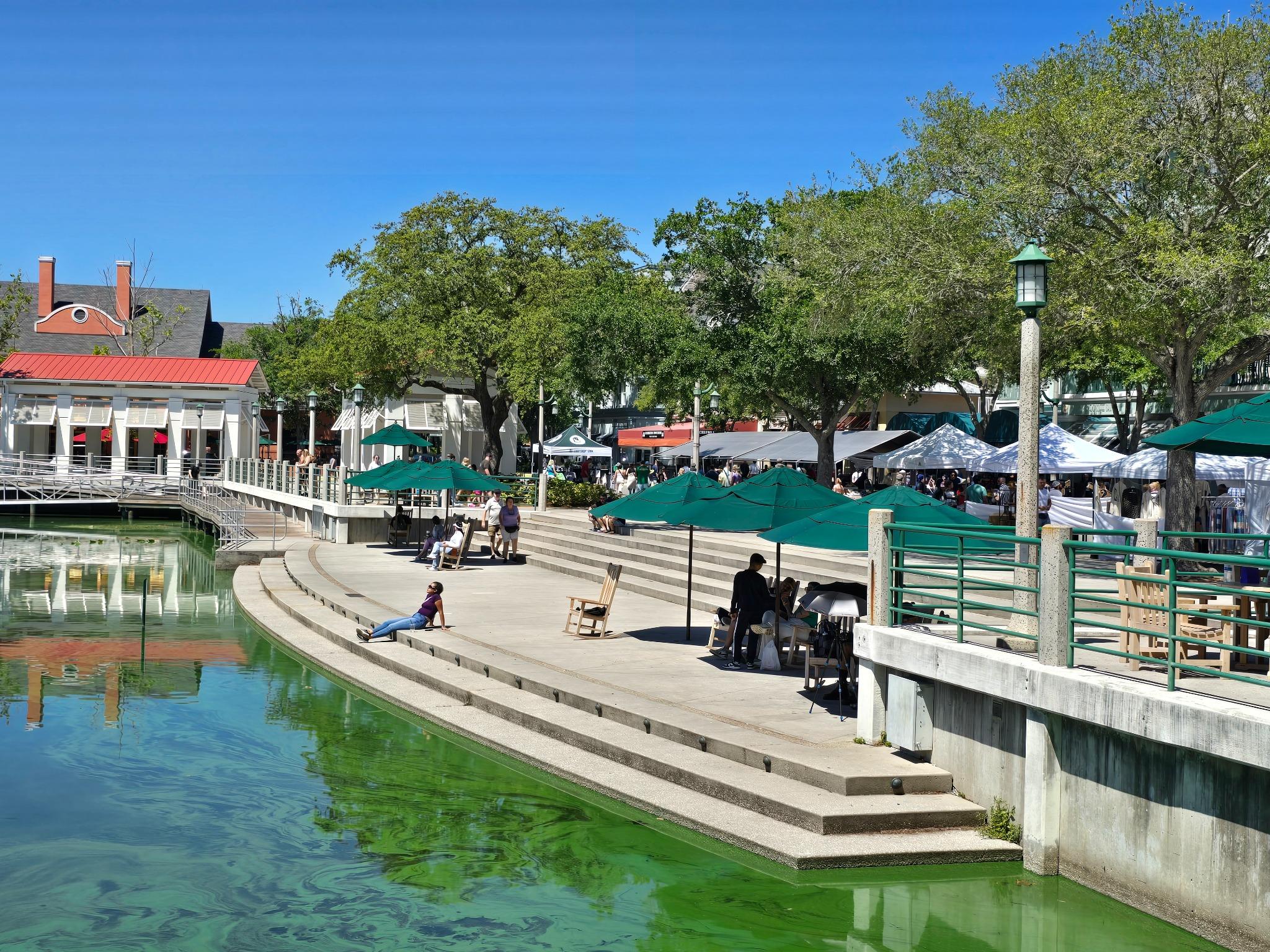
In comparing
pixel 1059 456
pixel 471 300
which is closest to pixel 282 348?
pixel 471 300

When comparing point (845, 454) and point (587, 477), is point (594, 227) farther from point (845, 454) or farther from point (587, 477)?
point (845, 454)

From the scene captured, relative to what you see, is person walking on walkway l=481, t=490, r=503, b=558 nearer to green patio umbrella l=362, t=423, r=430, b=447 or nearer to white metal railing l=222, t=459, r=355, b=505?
green patio umbrella l=362, t=423, r=430, b=447

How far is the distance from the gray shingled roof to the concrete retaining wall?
3010 inches

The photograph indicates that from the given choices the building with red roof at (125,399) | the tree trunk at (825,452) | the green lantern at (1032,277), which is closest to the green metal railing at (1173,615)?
the green lantern at (1032,277)

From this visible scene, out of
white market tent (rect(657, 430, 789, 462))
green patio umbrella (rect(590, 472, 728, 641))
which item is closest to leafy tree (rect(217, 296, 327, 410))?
white market tent (rect(657, 430, 789, 462))

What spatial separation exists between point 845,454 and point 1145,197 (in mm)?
16385

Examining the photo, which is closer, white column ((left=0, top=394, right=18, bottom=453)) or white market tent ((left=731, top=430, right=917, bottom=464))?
white market tent ((left=731, top=430, right=917, bottom=464))

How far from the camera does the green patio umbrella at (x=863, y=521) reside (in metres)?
12.6

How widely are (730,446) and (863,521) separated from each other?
30.8 meters

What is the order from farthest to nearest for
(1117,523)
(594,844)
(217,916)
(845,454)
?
1. (845,454)
2. (1117,523)
3. (594,844)
4. (217,916)

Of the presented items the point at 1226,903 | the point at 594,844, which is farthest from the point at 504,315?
the point at 1226,903

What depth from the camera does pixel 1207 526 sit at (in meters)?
25.0

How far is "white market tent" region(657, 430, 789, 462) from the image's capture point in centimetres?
4250

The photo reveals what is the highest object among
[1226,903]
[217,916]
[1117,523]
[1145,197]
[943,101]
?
[943,101]
